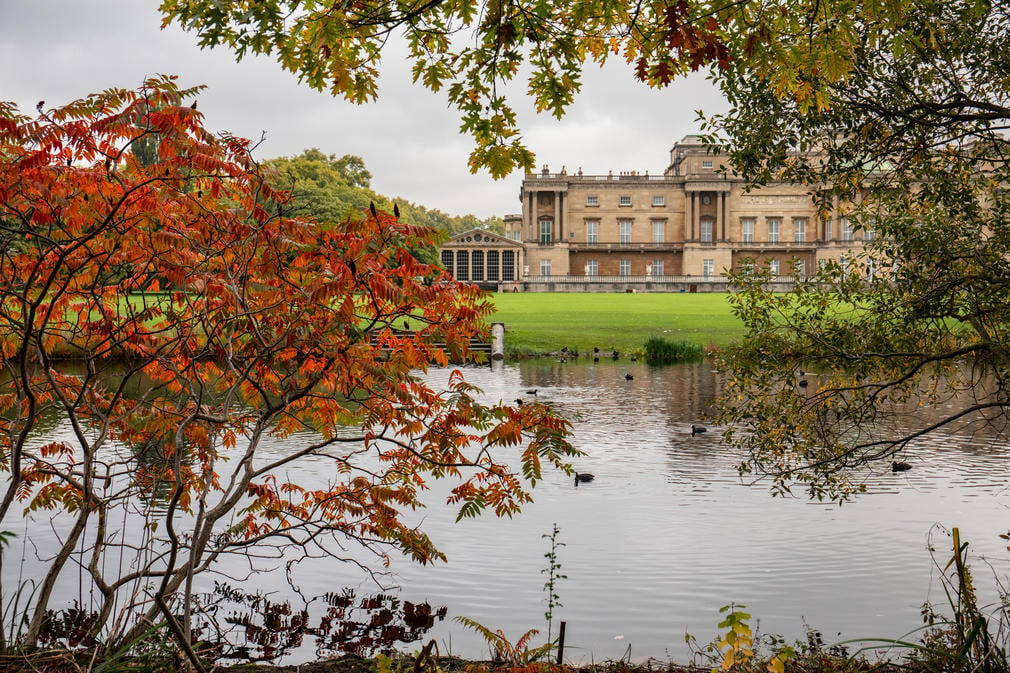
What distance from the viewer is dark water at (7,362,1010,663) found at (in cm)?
653

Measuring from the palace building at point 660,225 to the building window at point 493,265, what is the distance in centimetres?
357

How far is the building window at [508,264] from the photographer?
256ft

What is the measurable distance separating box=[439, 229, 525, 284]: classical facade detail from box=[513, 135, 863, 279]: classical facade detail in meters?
2.86

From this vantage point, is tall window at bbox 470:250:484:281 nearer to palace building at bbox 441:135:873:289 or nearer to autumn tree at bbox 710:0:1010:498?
palace building at bbox 441:135:873:289

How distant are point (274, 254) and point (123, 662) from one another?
7.31 ft

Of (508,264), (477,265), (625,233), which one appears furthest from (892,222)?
(625,233)

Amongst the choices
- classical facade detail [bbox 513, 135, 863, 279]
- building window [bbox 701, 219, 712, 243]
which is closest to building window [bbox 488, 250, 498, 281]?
classical facade detail [bbox 513, 135, 863, 279]

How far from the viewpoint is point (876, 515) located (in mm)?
9281

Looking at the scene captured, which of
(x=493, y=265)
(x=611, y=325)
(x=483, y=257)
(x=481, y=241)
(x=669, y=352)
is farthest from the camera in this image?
(x=493, y=265)

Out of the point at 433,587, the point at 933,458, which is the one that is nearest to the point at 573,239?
the point at 933,458

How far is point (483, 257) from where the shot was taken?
77.1m

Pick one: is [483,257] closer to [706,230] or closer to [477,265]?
[477,265]

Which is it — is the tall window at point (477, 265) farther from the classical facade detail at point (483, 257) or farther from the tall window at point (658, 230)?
the tall window at point (658, 230)

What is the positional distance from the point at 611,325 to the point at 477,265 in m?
43.5
